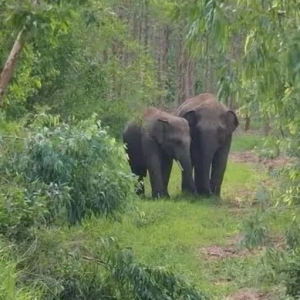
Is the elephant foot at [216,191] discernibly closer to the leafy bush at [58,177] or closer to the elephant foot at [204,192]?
the elephant foot at [204,192]

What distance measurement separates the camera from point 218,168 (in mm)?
18969

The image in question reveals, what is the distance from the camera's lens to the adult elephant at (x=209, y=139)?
61.0ft

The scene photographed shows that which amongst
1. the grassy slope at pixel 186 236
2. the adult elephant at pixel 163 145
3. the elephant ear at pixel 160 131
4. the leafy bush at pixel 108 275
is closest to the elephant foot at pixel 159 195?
the adult elephant at pixel 163 145

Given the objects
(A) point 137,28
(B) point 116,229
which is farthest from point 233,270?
(A) point 137,28

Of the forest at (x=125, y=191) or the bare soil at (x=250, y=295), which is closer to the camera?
the forest at (x=125, y=191)

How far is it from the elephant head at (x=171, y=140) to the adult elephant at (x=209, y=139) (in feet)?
2.60

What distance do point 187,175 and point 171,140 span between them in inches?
32.2

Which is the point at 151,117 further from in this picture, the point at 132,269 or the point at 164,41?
the point at 164,41

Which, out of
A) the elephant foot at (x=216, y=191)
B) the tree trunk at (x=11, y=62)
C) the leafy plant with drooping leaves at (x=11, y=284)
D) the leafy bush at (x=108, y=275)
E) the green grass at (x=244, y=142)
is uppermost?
the tree trunk at (x=11, y=62)

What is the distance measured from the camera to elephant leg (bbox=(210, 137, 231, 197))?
18469mm

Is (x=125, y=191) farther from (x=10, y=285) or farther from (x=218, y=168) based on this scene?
(x=218, y=168)


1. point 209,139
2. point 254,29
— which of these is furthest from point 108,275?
point 209,139

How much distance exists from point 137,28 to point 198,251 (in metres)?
24.0

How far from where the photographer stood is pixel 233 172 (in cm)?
2253
